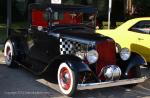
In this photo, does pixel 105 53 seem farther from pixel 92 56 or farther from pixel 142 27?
pixel 142 27

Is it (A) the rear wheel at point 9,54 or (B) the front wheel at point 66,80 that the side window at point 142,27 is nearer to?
(A) the rear wheel at point 9,54

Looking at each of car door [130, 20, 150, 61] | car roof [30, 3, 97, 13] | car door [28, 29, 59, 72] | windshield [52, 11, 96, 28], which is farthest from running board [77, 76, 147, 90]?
car door [130, 20, 150, 61]

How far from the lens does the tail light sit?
23.6 feet

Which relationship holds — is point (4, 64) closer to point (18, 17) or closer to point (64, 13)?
point (64, 13)

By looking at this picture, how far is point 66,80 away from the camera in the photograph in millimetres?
7098

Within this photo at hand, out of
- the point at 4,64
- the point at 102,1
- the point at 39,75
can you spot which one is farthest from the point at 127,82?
the point at 102,1

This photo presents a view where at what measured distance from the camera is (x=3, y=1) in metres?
25.0

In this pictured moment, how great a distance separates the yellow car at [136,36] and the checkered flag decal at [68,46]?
2.57m

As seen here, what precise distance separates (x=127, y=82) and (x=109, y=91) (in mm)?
587

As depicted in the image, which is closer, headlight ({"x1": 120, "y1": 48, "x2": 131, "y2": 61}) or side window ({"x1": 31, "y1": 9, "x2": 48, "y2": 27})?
headlight ({"x1": 120, "y1": 48, "x2": 131, "y2": 61})

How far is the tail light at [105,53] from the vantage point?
23.6 ft

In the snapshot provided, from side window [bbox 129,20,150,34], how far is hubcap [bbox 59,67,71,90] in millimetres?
3572

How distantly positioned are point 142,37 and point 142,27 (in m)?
0.40

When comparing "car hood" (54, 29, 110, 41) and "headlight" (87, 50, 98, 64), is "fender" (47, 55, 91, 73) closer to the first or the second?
"headlight" (87, 50, 98, 64)
